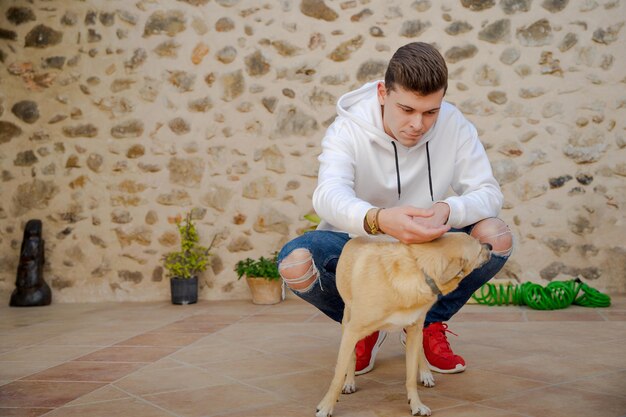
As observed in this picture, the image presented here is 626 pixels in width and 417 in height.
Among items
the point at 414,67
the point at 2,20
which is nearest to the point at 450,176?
the point at 414,67

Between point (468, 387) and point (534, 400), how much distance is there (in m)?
0.23

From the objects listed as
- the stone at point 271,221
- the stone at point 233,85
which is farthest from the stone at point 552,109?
the stone at point 233,85

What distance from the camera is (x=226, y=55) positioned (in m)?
4.68

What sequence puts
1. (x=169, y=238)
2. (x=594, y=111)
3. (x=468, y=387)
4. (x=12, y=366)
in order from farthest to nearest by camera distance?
(x=169, y=238), (x=594, y=111), (x=12, y=366), (x=468, y=387)

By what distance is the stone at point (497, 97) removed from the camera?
14.6 ft

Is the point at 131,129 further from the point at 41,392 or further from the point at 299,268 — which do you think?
the point at 299,268

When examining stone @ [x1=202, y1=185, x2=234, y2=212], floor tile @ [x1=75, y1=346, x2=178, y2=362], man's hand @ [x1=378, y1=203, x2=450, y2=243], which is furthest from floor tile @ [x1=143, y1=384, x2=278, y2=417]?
stone @ [x1=202, y1=185, x2=234, y2=212]

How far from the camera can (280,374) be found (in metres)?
2.41

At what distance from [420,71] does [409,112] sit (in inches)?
6.1

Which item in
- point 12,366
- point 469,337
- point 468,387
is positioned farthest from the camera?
point 469,337

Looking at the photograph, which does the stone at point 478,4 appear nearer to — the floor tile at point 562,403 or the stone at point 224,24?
the stone at point 224,24

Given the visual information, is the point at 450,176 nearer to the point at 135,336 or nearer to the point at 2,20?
the point at 135,336

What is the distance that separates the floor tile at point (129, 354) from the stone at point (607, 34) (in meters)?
3.46

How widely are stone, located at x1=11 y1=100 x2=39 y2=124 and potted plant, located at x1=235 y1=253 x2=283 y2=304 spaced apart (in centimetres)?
199
